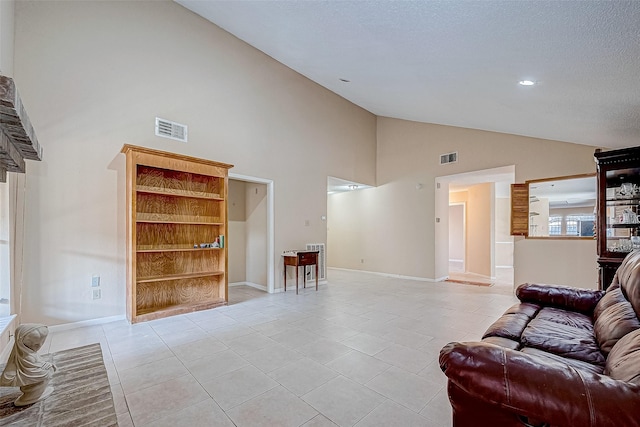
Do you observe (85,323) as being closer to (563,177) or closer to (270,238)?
(270,238)

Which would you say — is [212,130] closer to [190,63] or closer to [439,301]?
[190,63]

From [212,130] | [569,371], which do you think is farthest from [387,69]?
[569,371]

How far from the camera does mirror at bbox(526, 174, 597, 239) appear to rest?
4747 millimetres

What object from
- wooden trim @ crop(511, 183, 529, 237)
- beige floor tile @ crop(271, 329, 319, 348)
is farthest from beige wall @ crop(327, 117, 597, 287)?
Result: beige floor tile @ crop(271, 329, 319, 348)

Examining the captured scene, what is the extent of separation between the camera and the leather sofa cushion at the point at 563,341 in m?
1.83

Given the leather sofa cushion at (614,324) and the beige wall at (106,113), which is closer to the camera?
the leather sofa cushion at (614,324)

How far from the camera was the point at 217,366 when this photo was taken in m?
2.65

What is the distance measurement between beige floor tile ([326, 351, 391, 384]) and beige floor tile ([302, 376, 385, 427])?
0.38ft

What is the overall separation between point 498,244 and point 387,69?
7043mm

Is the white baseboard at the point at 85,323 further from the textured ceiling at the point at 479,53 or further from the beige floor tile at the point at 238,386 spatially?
the textured ceiling at the point at 479,53

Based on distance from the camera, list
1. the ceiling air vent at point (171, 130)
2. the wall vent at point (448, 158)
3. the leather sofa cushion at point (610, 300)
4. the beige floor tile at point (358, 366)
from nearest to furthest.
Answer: the leather sofa cushion at point (610, 300), the beige floor tile at point (358, 366), the ceiling air vent at point (171, 130), the wall vent at point (448, 158)

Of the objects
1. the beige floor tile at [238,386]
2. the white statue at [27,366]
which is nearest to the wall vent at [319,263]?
the beige floor tile at [238,386]

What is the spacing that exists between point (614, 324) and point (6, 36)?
18.6 feet

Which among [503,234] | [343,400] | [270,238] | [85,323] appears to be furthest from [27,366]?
[503,234]
